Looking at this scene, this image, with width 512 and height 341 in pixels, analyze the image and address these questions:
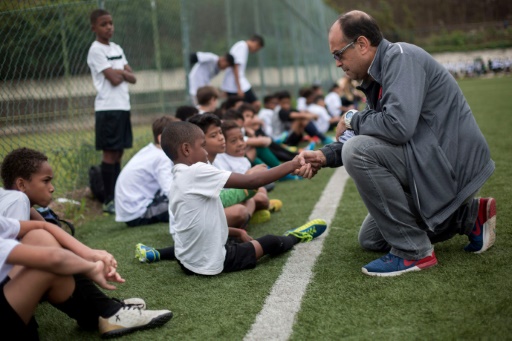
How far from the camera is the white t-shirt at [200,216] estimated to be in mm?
3572

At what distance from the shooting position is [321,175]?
7766 mm

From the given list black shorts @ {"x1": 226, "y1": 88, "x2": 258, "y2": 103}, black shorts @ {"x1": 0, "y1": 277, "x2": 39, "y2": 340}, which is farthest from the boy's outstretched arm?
black shorts @ {"x1": 226, "y1": 88, "x2": 258, "y2": 103}

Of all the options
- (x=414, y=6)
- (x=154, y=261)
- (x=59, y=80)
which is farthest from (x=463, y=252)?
(x=414, y=6)

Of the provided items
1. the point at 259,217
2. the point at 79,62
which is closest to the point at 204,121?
the point at 259,217

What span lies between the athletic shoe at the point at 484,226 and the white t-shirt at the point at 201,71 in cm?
626

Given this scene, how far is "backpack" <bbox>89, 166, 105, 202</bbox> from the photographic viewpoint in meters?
6.70

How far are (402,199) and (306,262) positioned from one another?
2.73 ft

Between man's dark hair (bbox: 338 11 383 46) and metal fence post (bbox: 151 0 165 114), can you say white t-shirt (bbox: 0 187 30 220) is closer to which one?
man's dark hair (bbox: 338 11 383 46)

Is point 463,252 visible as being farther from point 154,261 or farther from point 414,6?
point 414,6

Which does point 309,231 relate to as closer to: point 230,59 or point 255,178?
point 255,178

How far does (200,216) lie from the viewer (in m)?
3.65

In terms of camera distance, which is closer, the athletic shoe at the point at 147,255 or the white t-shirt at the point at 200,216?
the white t-shirt at the point at 200,216

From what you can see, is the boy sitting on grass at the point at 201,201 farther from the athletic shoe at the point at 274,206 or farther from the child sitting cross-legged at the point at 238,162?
the athletic shoe at the point at 274,206

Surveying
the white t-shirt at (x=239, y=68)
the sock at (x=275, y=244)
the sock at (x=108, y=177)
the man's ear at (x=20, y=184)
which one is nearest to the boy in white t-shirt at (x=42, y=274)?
the man's ear at (x=20, y=184)
